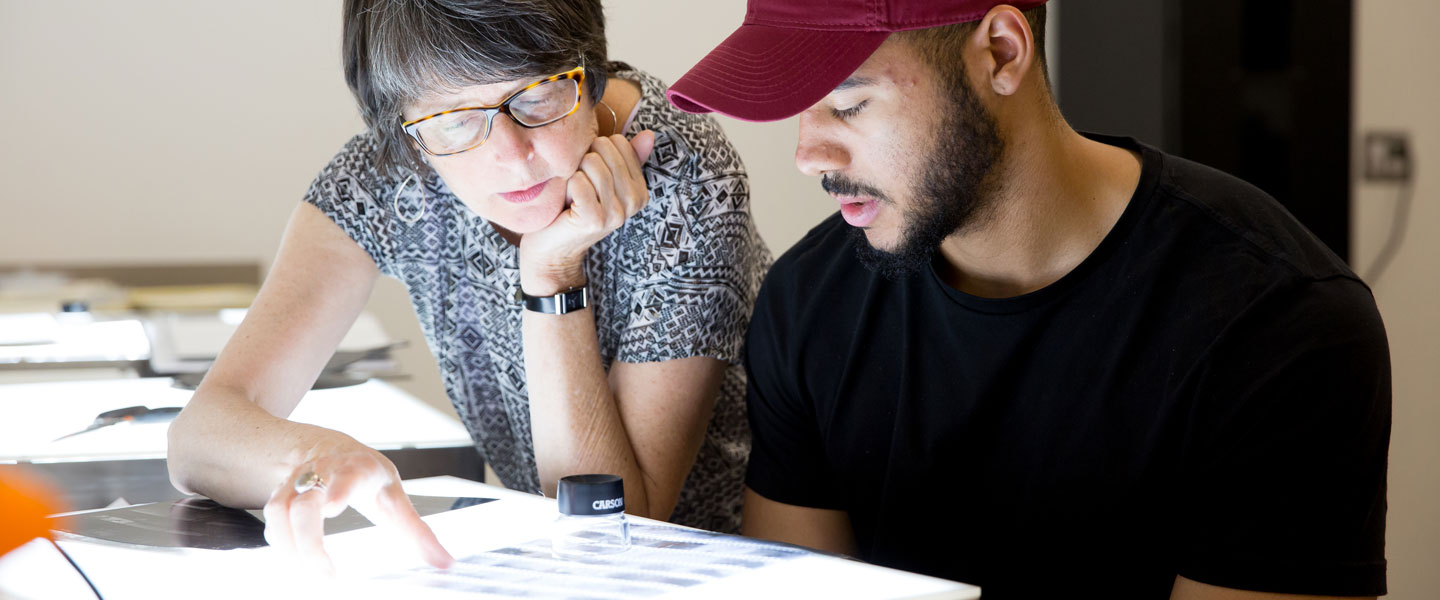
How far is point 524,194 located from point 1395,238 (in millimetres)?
2291

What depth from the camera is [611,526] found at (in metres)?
0.89

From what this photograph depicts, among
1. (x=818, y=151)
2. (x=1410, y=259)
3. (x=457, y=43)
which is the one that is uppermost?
(x=457, y=43)

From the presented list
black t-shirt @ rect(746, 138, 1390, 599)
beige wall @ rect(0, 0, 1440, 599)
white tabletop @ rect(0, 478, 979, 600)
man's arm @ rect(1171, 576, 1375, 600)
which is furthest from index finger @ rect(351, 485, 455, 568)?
beige wall @ rect(0, 0, 1440, 599)

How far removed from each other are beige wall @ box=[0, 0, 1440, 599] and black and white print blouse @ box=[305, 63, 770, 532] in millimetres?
1628

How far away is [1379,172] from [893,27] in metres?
2.18

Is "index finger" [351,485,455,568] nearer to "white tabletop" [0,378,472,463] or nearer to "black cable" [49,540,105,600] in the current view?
"black cable" [49,540,105,600]

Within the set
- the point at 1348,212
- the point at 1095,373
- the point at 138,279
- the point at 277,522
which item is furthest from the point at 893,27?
the point at 138,279

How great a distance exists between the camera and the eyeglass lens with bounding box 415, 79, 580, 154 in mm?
1123

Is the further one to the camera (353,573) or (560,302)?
(560,302)

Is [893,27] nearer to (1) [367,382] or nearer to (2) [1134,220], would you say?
(2) [1134,220]

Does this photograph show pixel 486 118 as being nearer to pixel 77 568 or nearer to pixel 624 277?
pixel 624 277

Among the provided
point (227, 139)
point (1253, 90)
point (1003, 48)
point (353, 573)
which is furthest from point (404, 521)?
point (227, 139)

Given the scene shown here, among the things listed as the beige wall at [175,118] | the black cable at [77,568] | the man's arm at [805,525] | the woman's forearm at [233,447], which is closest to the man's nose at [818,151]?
the man's arm at [805,525]

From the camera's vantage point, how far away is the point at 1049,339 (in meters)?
1.01
